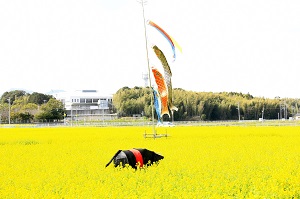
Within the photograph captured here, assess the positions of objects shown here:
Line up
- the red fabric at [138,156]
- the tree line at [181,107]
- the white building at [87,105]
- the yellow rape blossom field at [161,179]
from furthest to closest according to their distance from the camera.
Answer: the white building at [87,105]
the tree line at [181,107]
the red fabric at [138,156]
the yellow rape blossom field at [161,179]

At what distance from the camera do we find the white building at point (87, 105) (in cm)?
11474

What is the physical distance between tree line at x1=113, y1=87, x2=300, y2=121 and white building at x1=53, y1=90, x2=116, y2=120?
7.36m

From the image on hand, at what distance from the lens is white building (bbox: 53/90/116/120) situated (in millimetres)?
114744

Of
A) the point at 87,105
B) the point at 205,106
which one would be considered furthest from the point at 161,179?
the point at 87,105

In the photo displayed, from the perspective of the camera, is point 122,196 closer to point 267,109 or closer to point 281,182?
point 281,182

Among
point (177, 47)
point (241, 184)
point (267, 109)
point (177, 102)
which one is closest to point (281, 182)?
point (241, 184)

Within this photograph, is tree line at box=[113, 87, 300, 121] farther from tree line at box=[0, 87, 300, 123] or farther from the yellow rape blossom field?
the yellow rape blossom field

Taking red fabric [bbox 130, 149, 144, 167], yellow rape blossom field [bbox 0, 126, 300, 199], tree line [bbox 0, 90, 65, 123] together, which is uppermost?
tree line [bbox 0, 90, 65, 123]

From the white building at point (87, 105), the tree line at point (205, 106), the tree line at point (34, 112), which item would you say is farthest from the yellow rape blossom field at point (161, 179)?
the white building at point (87, 105)

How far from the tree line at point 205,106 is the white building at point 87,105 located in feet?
24.1

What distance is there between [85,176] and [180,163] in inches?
109

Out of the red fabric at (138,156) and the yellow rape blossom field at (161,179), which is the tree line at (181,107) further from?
the red fabric at (138,156)

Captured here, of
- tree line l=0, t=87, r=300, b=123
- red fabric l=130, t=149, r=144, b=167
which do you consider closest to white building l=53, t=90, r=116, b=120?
tree line l=0, t=87, r=300, b=123

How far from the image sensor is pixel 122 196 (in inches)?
322
